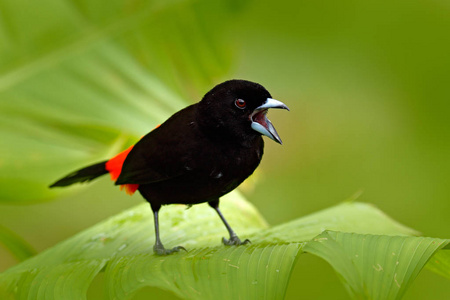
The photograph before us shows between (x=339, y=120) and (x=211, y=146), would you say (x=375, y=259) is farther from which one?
(x=339, y=120)

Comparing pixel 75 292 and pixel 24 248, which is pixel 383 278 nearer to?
pixel 75 292

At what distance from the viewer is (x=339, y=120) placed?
164 inches

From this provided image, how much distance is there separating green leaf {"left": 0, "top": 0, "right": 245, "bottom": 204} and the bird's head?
0.79 metres

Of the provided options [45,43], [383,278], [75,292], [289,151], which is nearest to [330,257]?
[383,278]

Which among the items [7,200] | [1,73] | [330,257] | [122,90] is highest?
[1,73]

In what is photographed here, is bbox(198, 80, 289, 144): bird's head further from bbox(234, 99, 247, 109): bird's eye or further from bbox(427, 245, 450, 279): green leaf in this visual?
bbox(427, 245, 450, 279): green leaf

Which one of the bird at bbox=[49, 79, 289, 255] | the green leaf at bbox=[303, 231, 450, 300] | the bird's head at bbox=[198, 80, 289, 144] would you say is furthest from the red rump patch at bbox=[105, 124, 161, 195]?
the green leaf at bbox=[303, 231, 450, 300]

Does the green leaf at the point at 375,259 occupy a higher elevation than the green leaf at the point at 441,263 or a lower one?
higher

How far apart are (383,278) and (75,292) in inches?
28.0

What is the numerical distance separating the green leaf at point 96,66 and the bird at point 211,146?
→ 678 millimetres

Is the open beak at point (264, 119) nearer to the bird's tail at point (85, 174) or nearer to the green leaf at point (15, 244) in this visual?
the bird's tail at point (85, 174)

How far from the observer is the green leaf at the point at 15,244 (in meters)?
2.13

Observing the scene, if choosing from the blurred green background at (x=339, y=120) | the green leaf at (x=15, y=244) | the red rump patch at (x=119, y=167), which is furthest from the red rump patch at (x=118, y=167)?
the blurred green background at (x=339, y=120)

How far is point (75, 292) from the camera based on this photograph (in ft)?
4.55
